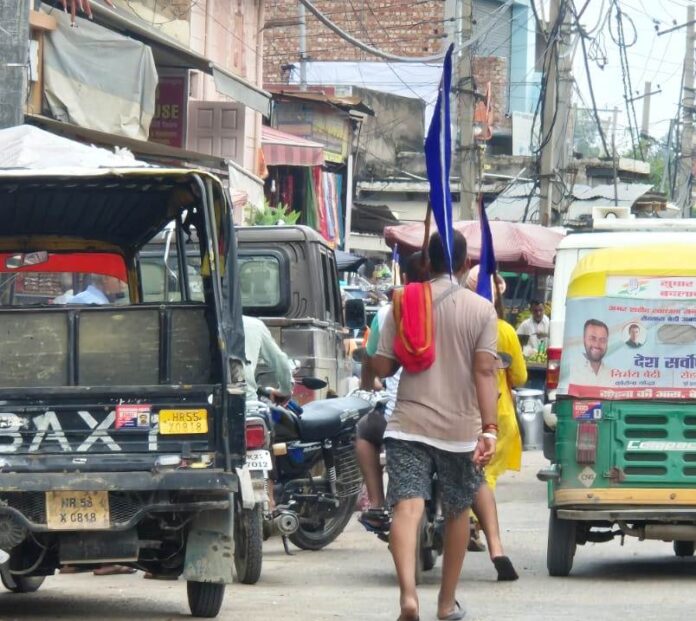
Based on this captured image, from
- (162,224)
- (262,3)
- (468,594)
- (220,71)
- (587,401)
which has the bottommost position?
(468,594)

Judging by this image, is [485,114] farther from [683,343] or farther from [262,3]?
[683,343]

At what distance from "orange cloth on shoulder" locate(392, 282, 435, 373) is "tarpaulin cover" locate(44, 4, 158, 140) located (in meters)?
11.4

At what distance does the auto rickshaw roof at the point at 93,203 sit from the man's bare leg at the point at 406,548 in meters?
1.82

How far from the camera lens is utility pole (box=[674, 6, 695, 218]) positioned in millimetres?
43938

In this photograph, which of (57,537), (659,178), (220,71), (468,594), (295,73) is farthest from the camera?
(659,178)

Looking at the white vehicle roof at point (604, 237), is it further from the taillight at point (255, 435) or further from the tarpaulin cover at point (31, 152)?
the taillight at point (255, 435)

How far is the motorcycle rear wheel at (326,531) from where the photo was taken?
35.7 feet

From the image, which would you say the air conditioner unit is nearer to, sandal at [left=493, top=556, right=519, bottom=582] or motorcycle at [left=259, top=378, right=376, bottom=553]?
motorcycle at [left=259, top=378, right=376, bottom=553]

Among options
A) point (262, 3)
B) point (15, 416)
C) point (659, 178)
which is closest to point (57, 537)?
point (15, 416)

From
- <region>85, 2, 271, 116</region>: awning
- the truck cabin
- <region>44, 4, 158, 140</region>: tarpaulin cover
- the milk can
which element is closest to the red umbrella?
<region>85, 2, 271, 116</region>: awning

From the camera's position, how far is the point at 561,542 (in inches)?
377

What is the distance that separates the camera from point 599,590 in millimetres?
9023

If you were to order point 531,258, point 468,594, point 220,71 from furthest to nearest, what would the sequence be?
point 531,258, point 220,71, point 468,594

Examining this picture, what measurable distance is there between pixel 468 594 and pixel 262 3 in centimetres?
2570
